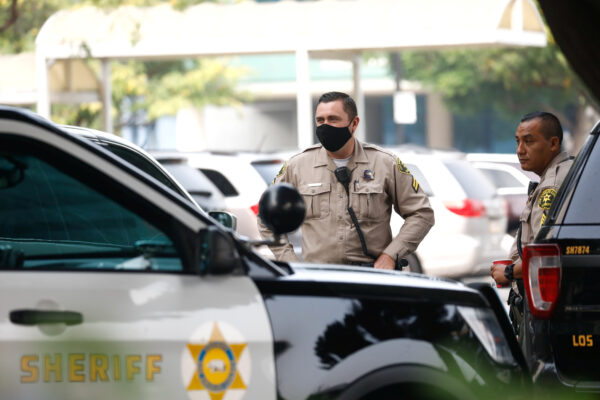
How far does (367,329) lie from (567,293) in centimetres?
156

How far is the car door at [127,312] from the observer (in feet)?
11.9

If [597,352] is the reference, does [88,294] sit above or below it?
above

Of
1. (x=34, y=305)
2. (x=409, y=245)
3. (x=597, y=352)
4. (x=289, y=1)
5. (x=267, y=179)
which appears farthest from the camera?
(x=289, y=1)

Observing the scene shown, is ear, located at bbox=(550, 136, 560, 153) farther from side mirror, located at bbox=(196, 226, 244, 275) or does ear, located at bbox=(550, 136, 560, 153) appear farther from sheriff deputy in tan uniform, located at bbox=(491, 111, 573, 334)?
side mirror, located at bbox=(196, 226, 244, 275)

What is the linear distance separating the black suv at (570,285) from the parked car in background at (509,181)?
38.0ft

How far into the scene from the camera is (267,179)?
41.9 feet

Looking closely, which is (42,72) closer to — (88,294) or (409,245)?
(409,245)

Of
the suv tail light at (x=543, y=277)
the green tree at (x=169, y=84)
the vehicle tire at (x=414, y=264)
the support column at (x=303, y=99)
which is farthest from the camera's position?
the green tree at (x=169, y=84)

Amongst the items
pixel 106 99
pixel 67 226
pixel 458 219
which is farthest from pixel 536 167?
pixel 106 99

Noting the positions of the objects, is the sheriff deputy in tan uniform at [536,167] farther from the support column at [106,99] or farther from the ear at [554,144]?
the support column at [106,99]

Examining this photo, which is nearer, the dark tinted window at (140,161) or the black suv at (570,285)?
the black suv at (570,285)

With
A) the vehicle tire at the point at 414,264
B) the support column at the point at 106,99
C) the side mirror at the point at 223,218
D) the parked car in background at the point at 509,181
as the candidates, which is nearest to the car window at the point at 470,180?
the vehicle tire at the point at 414,264

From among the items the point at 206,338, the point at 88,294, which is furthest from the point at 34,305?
the point at 206,338

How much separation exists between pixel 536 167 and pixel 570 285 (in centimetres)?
108
